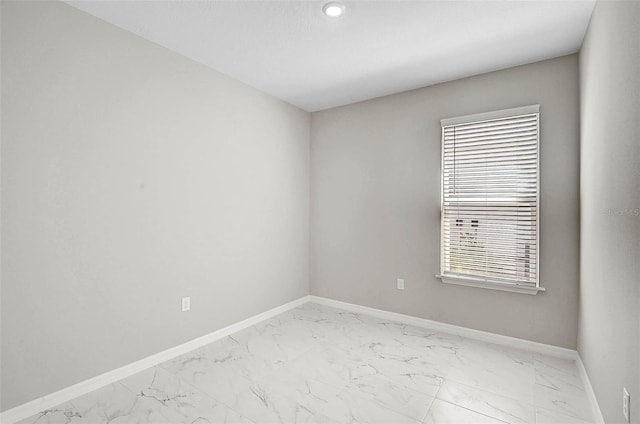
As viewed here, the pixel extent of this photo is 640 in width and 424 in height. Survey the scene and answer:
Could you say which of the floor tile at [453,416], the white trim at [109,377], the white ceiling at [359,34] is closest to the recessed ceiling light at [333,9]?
the white ceiling at [359,34]

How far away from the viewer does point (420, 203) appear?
11.7ft

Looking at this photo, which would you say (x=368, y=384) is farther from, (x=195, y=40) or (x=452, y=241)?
(x=195, y=40)

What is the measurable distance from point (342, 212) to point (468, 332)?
1.93 metres

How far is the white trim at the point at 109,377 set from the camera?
198 centimetres

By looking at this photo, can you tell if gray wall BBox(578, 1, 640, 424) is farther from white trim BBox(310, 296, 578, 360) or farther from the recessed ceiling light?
the recessed ceiling light

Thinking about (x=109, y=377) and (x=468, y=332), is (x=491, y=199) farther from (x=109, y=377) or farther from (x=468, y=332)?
(x=109, y=377)

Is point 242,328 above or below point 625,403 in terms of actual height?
below

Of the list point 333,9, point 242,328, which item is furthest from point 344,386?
point 333,9

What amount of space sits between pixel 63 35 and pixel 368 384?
3.17 metres

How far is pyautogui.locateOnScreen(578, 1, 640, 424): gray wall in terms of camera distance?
1.41 m

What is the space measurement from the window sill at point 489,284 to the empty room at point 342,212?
Answer: 21 mm

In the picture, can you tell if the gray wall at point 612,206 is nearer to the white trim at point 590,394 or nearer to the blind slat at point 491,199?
the white trim at point 590,394

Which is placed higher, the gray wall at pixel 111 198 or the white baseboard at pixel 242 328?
the gray wall at pixel 111 198

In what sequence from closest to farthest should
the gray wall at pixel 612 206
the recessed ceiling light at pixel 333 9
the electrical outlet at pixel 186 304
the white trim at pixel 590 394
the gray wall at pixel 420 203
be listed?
the gray wall at pixel 612 206
the white trim at pixel 590 394
the recessed ceiling light at pixel 333 9
the gray wall at pixel 420 203
the electrical outlet at pixel 186 304
